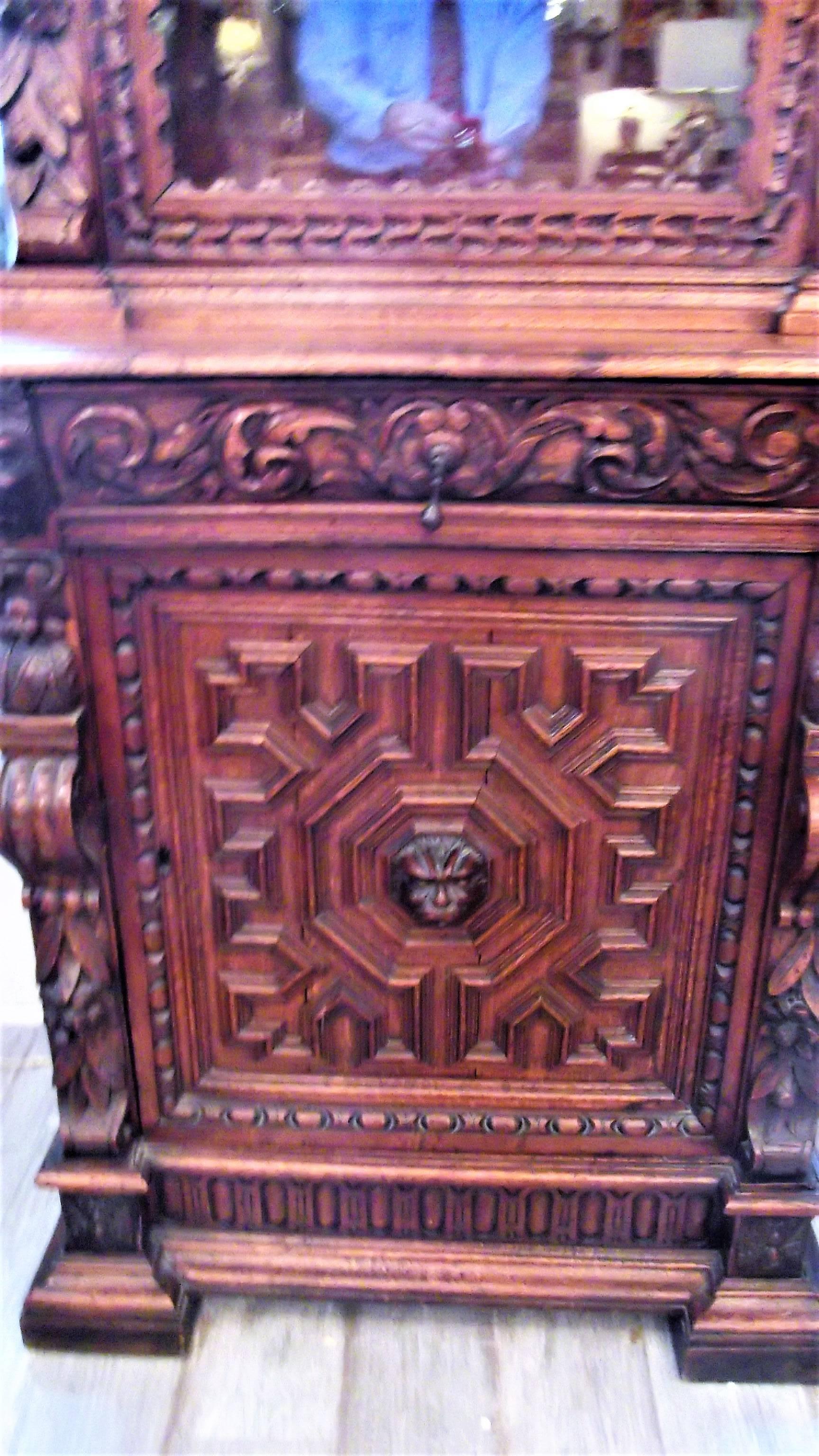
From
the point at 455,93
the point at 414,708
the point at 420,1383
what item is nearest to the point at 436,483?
the point at 414,708

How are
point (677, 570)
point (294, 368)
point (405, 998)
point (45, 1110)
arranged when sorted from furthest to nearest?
1. point (45, 1110)
2. point (405, 998)
3. point (677, 570)
4. point (294, 368)

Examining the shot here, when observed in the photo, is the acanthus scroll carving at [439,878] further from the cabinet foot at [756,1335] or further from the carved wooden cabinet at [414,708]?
the cabinet foot at [756,1335]

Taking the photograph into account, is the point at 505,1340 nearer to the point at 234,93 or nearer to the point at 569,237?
the point at 569,237

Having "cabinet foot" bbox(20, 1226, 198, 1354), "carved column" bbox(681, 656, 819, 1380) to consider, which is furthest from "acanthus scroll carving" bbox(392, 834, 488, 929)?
"cabinet foot" bbox(20, 1226, 198, 1354)

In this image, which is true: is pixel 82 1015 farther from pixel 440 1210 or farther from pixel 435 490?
pixel 435 490

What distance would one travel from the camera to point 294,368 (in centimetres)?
98

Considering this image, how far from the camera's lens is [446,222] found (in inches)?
41.6

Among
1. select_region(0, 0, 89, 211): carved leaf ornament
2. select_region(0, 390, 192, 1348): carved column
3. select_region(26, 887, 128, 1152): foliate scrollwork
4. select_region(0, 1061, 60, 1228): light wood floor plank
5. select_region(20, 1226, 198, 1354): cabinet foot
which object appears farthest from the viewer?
select_region(0, 1061, 60, 1228): light wood floor plank

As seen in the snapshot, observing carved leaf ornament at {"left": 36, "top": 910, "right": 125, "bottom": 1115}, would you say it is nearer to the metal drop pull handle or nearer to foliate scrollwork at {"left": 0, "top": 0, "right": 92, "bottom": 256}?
the metal drop pull handle

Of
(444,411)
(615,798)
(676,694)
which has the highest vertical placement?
(444,411)

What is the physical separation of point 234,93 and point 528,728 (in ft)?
2.11

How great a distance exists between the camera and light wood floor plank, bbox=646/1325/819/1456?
126cm

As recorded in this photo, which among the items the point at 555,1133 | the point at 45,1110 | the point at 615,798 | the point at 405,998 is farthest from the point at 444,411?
the point at 45,1110

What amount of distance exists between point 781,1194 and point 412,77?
3.92 feet
